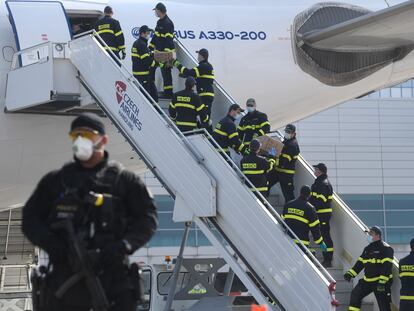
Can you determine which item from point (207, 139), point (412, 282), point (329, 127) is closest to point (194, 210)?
point (207, 139)

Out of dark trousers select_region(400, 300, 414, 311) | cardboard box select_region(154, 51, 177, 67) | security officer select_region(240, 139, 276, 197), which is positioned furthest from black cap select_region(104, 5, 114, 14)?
dark trousers select_region(400, 300, 414, 311)

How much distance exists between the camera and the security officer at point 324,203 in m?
13.9

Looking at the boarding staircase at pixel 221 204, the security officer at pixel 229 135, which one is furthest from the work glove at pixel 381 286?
the security officer at pixel 229 135

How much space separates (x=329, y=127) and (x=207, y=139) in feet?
94.9

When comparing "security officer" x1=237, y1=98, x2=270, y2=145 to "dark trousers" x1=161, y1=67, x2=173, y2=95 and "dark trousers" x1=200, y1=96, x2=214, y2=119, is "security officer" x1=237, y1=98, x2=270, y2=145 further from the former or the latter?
"dark trousers" x1=161, y1=67, x2=173, y2=95

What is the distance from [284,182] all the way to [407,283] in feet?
8.28

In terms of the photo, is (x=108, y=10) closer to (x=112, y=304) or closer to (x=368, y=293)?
(x=368, y=293)

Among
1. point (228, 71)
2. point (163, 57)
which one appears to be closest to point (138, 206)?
point (163, 57)

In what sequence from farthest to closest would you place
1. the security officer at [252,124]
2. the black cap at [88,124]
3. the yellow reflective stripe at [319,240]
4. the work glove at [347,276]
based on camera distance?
the security officer at [252,124]
the yellow reflective stripe at [319,240]
the work glove at [347,276]
the black cap at [88,124]

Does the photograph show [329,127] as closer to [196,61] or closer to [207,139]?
[196,61]

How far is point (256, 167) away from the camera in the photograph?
1310cm

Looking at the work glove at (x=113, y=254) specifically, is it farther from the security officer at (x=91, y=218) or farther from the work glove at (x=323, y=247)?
the work glove at (x=323, y=247)

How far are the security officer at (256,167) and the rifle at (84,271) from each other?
805 cm

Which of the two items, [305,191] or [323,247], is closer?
[305,191]
